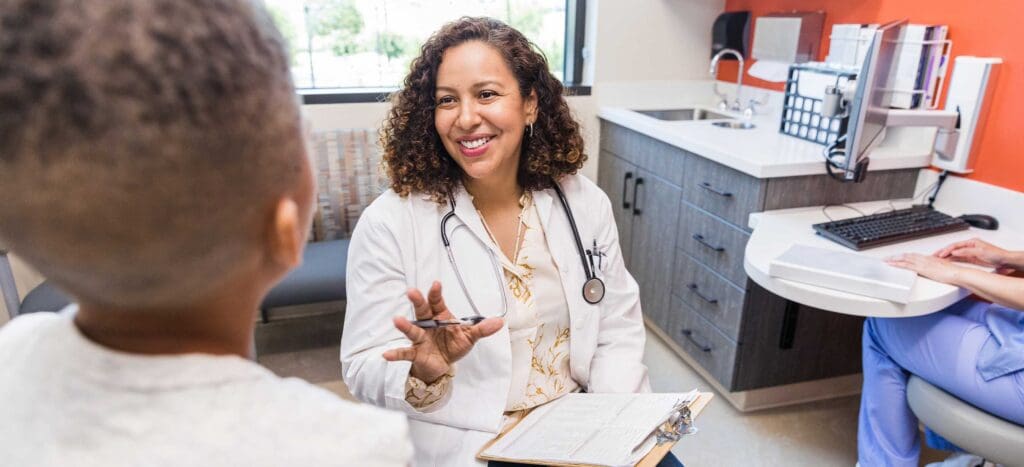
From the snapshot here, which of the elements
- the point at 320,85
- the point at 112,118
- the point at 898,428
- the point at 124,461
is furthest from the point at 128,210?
the point at 320,85

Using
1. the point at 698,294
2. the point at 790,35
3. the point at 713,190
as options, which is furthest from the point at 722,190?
the point at 790,35

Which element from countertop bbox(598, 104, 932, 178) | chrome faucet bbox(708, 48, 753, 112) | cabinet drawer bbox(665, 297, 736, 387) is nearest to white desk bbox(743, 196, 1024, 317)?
countertop bbox(598, 104, 932, 178)

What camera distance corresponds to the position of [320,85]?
2.83 metres

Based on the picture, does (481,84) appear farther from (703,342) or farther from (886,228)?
(703,342)

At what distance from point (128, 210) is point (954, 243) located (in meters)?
1.82

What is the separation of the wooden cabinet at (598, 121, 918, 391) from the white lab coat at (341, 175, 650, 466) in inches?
32.1

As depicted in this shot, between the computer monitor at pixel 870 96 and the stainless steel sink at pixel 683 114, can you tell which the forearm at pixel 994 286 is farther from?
the stainless steel sink at pixel 683 114

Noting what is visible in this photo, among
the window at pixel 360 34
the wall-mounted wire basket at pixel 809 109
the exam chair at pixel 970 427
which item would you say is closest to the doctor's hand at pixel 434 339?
the exam chair at pixel 970 427

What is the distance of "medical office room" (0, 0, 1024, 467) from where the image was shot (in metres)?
1.30

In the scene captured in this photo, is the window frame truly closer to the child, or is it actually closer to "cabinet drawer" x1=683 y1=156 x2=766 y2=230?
"cabinet drawer" x1=683 y1=156 x2=766 y2=230

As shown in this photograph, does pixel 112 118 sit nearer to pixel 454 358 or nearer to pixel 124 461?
pixel 124 461

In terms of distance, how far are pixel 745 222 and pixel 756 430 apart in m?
0.71

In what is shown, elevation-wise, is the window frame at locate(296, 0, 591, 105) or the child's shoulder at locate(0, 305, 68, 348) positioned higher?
the window frame at locate(296, 0, 591, 105)

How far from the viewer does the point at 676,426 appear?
103 cm
